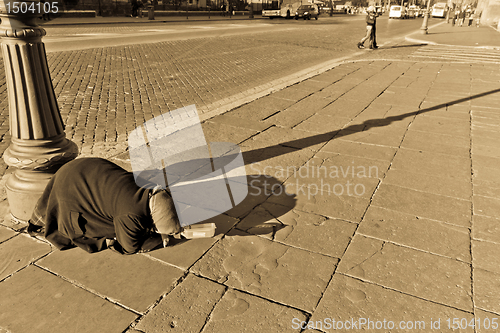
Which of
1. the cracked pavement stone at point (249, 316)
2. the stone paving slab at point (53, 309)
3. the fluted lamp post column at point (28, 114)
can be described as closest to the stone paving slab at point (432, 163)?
the cracked pavement stone at point (249, 316)

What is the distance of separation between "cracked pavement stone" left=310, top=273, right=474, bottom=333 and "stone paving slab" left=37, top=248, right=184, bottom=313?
1.02 meters

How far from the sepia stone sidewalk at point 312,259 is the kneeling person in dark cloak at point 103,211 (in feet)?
0.37

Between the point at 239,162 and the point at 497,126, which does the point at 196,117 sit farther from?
the point at 497,126

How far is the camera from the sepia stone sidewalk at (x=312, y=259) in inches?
88.3

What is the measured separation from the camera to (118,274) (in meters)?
2.59

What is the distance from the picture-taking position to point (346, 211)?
135 inches

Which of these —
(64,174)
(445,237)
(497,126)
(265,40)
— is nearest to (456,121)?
(497,126)

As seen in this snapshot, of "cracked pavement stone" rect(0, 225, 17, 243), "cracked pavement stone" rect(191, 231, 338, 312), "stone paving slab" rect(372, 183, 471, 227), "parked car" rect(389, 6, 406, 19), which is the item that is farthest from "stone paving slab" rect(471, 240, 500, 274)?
"parked car" rect(389, 6, 406, 19)

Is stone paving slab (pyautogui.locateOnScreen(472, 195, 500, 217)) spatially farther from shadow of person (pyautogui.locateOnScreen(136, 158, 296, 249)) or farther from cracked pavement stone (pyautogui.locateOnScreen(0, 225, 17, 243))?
cracked pavement stone (pyautogui.locateOnScreen(0, 225, 17, 243))

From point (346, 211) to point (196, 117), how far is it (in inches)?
137

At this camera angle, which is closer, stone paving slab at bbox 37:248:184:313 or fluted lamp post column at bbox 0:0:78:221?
stone paving slab at bbox 37:248:184:313

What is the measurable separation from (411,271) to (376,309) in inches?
20.2

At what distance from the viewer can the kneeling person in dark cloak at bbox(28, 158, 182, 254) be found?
102 inches

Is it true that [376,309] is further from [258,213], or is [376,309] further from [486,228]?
[486,228]
